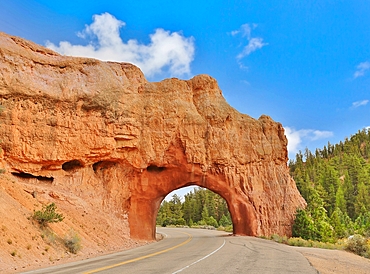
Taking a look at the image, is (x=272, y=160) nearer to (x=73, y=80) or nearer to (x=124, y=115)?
(x=124, y=115)

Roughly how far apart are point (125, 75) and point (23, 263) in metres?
22.3

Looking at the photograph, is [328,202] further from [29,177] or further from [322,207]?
[29,177]

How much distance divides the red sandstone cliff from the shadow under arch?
0.10 meters

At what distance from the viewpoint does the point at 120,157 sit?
29422mm

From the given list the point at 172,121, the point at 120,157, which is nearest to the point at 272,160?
the point at 172,121

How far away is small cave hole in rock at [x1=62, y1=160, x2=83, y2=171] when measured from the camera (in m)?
27.9

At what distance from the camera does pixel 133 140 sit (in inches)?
1179

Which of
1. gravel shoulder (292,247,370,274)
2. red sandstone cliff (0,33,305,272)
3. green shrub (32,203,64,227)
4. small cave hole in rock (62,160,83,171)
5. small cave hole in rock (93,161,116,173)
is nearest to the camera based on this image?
gravel shoulder (292,247,370,274)

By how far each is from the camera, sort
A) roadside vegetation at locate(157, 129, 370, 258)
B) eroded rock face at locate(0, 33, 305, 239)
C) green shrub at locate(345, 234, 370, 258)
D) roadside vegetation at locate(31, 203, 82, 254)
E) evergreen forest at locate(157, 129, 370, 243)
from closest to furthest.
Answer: roadside vegetation at locate(31, 203, 82, 254) → green shrub at locate(345, 234, 370, 258) → eroded rock face at locate(0, 33, 305, 239) → roadside vegetation at locate(157, 129, 370, 258) → evergreen forest at locate(157, 129, 370, 243)

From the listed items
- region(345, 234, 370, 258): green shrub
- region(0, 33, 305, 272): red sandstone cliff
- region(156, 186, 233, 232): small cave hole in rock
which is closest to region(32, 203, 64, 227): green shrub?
region(0, 33, 305, 272): red sandstone cliff

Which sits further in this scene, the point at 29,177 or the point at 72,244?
the point at 29,177

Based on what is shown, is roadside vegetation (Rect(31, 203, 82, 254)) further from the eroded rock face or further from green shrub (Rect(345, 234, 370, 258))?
green shrub (Rect(345, 234, 370, 258))

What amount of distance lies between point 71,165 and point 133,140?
5566mm

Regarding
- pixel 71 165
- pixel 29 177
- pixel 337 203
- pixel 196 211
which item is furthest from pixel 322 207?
pixel 196 211
